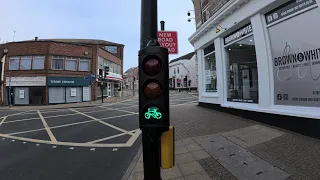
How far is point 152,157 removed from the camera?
2.10 metres

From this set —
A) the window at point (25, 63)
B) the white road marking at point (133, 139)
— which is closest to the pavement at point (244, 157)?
the white road marking at point (133, 139)

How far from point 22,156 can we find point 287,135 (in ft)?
23.9

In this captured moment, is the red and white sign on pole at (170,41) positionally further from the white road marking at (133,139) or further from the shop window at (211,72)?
the shop window at (211,72)

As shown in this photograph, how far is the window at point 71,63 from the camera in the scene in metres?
26.0

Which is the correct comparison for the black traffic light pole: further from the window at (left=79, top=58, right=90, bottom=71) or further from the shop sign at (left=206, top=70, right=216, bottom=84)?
the window at (left=79, top=58, right=90, bottom=71)

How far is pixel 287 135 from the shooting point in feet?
18.2

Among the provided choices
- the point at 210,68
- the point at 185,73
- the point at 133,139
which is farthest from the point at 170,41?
the point at 185,73

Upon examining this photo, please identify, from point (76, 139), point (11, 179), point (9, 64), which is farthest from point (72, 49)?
point (11, 179)

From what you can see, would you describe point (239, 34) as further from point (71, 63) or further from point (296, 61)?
point (71, 63)

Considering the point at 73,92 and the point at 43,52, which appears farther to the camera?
the point at 73,92

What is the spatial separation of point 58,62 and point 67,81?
280 centimetres

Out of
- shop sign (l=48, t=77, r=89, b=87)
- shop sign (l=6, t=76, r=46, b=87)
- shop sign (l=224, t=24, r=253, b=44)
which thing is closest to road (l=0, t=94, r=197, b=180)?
shop sign (l=224, t=24, r=253, b=44)

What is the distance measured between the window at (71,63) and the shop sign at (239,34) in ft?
72.7

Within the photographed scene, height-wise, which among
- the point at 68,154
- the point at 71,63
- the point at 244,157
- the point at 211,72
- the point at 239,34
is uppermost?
the point at 71,63
